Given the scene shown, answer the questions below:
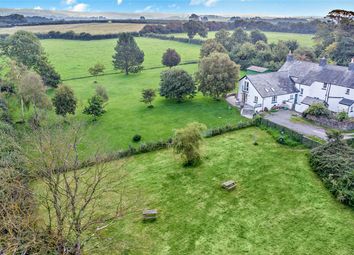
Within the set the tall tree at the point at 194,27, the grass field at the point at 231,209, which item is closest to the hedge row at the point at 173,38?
the tall tree at the point at 194,27

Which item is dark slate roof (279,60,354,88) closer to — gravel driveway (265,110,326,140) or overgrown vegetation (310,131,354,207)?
gravel driveway (265,110,326,140)

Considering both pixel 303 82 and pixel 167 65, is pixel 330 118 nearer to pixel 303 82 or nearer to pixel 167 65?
pixel 303 82

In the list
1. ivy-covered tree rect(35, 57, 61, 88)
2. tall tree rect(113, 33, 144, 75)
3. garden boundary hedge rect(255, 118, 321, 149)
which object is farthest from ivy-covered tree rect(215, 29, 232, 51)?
garden boundary hedge rect(255, 118, 321, 149)

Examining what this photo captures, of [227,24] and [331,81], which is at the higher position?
[227,24]

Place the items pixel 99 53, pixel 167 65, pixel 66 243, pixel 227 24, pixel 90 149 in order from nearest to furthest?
pixel 66 243 → pixel 90 149 → pixel 167 65 → pixel 99 53 → pixel 227 24

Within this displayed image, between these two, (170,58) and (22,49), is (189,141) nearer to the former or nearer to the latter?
(22,49)

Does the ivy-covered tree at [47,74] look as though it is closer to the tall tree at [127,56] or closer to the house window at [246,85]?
the tall tree at [127,56]

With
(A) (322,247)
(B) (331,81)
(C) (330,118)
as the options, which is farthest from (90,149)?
(B) (331,81)
